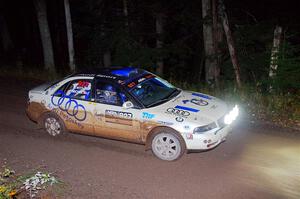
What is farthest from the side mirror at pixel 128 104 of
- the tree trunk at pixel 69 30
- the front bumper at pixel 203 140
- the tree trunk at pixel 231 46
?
the tree trunk at pixel 69 30

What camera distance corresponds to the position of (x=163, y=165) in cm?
759

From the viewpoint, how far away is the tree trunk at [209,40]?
13915 millimetres

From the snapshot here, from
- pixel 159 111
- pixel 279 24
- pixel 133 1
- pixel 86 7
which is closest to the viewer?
pixel 159 111

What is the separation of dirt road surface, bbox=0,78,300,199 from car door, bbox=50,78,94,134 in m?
0.48

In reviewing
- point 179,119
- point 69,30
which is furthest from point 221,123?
point 69,30

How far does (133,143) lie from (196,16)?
8.49 meters

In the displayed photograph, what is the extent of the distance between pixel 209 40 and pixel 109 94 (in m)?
7.09

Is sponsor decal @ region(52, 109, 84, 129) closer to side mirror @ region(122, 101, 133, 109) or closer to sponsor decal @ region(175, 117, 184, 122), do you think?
side mirror @ region(122, 101, 133, 109)

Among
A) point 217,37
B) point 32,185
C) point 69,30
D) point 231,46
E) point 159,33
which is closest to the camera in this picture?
point 32,185

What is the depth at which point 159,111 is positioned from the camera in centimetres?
780

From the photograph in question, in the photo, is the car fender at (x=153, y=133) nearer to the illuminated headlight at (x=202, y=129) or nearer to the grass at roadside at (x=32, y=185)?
the illuminated headlight at (x=202, y=129)

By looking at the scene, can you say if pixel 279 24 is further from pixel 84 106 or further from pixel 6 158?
pixel 6 158

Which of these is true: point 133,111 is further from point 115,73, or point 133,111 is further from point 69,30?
point 69,30

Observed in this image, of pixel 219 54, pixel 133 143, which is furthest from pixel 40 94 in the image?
pixel 219 54
